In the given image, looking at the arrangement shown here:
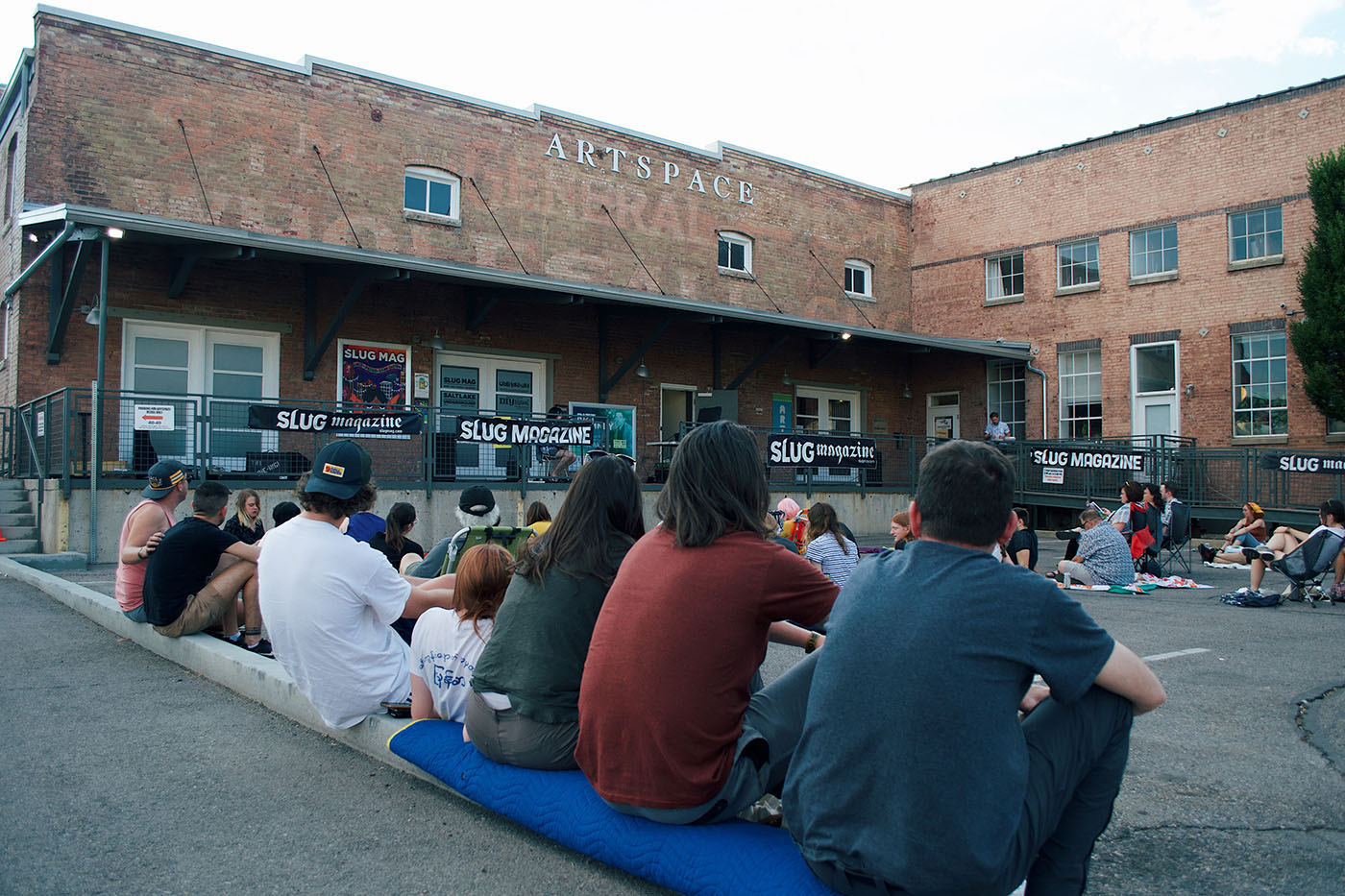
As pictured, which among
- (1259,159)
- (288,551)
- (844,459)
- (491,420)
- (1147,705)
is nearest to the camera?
(1147,705)

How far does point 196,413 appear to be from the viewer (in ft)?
41.2

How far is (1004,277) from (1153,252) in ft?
11.2

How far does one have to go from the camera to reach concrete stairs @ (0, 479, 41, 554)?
39.0 feet

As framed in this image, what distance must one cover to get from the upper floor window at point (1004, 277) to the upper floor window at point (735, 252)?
245 inches

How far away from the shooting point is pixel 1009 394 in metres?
23.0

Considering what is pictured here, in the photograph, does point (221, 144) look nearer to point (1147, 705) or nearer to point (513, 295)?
point (513, 295)

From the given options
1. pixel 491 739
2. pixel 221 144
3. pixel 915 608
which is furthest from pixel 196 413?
pixel 915 608

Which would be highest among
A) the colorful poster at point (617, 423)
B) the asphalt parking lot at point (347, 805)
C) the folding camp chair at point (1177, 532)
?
the colorful poster at point (617, 423)

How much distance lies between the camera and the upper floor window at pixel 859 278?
78.0ft

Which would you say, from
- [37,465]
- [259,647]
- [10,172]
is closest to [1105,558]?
[259,647]

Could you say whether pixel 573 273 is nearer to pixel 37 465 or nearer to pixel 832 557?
pixel 37 465

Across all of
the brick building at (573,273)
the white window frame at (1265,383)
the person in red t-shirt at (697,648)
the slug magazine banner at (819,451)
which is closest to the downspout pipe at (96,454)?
the brick building at (573,273)

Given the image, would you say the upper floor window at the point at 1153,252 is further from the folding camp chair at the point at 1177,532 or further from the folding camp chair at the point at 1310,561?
the folding camp chair at the point at 1310,561

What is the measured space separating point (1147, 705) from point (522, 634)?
1851mm
